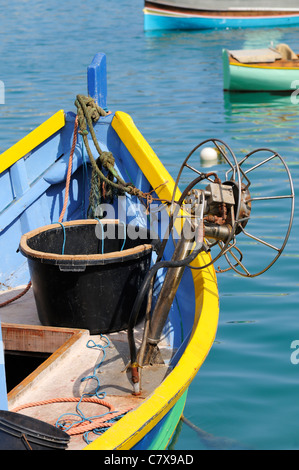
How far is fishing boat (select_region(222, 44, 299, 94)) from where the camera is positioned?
1631 cm

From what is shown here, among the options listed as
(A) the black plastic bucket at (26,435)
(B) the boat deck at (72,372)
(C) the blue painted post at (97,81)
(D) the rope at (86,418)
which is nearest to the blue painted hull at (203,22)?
(C) the blue painted post at (97,81)

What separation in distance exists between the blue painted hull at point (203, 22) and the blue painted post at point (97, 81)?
25.5 metres

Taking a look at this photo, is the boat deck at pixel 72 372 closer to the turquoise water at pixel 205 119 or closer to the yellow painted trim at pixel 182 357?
the yellow painted trim at pixel 182 357

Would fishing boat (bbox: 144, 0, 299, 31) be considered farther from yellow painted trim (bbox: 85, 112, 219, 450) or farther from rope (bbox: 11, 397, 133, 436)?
rope (bbox: 11, 397, 133, 436)

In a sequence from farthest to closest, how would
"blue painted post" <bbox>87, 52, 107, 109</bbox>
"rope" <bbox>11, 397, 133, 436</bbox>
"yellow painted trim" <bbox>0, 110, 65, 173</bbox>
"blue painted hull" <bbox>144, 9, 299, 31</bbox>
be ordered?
"blue painted hull" <bbox>144, 9, 299, 31</bbox>
"blue painted post" <bbox>87, 52, 107, 109</bbox>
"yellow painted trim" <bbox>0, 110, 65, 173</bbox>
"rope" <bbox>11, 397, 133, 436</bbox>

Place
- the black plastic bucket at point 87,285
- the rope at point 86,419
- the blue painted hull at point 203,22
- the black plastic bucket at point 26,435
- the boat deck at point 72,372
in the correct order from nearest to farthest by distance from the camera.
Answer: the black plastic bucket at point 26,435
the rope at point 86,419
the boat deck at point 72,372
the black plastic bucket at point 87,285
the blue painted hull at point 203,22

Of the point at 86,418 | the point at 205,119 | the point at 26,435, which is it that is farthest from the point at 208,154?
the point at 26,435

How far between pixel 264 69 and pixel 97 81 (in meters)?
11.6

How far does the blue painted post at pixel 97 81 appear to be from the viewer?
220 inches

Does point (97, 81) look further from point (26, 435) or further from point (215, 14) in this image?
point (215, 14)

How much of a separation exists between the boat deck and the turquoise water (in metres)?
0.85

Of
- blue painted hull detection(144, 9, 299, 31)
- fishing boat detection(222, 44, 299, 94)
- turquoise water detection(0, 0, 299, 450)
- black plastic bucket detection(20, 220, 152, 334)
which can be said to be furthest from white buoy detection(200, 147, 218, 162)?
blue painted hull detection(144, 9, 299, 31)

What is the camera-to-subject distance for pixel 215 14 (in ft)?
100.0

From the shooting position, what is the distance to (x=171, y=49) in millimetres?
25719
